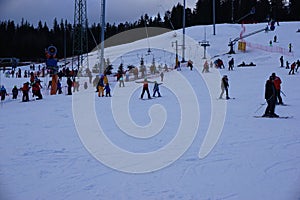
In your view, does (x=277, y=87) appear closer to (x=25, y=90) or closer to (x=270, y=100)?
(x=270, y=100)

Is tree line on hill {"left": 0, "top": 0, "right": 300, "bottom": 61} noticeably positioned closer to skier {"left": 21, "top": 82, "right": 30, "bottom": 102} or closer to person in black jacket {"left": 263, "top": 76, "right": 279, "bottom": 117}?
skier {"left": 21, "top": 82, "right": 30, "bottom": 102}

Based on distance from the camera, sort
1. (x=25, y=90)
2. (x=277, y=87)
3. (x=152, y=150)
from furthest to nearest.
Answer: (x=25, y=90) < (x=277, y=87) < (x=152, y=150)

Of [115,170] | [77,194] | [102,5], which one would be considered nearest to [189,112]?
[115,170]

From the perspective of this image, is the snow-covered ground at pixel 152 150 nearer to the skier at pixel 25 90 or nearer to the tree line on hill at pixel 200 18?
the skier at pixel 25 90

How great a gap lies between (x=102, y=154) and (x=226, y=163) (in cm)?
245

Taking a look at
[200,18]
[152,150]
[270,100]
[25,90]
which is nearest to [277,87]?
[270,100]

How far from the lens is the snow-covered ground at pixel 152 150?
15.4 ft

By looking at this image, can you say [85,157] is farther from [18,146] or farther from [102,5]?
[102,5]

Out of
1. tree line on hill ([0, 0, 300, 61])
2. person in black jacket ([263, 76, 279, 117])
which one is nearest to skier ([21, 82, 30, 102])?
person in black jacket ([263, 76, 279, 117])

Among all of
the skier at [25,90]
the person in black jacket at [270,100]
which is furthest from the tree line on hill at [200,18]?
the person in black jacket at [270,100]

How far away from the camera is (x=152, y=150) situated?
6863 millimetres

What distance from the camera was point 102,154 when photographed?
21.5ft

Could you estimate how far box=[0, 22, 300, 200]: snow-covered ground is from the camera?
185 inches

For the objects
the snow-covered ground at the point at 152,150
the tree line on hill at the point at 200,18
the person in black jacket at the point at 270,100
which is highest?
the tree line on hill at the point at 200,18
